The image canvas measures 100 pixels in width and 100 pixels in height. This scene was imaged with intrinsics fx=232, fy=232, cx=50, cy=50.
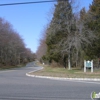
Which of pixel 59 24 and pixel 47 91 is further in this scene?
pixel 59 24

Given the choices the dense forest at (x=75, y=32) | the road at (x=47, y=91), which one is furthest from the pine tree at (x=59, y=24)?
the road at (x=47, y=91)

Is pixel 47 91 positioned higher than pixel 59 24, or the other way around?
pixel 59 24

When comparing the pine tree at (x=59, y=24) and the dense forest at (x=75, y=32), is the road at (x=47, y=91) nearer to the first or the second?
the dense forest at (x=75, y=32)

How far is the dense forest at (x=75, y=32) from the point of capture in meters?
39.8

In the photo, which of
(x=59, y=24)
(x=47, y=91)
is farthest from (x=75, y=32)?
(x=47, y=91)

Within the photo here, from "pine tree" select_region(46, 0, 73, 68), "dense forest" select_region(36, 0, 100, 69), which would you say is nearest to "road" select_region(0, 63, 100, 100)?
"dense forest" select_region(36, 0, 100, 69)

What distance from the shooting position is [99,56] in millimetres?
41281

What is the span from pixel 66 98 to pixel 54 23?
3228 centimetres

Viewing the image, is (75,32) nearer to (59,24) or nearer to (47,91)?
(59,24)

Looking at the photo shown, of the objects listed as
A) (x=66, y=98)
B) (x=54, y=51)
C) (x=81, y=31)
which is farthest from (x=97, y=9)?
(x=66, y=98)

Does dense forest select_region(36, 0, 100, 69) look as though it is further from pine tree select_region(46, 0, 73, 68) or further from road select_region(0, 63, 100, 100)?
road select_region(0, 63, 100, 100)

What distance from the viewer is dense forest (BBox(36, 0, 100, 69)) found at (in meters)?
39.8

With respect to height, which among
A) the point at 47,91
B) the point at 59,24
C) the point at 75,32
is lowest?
the point at 47,91

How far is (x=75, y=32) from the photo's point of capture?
41.0 metres
